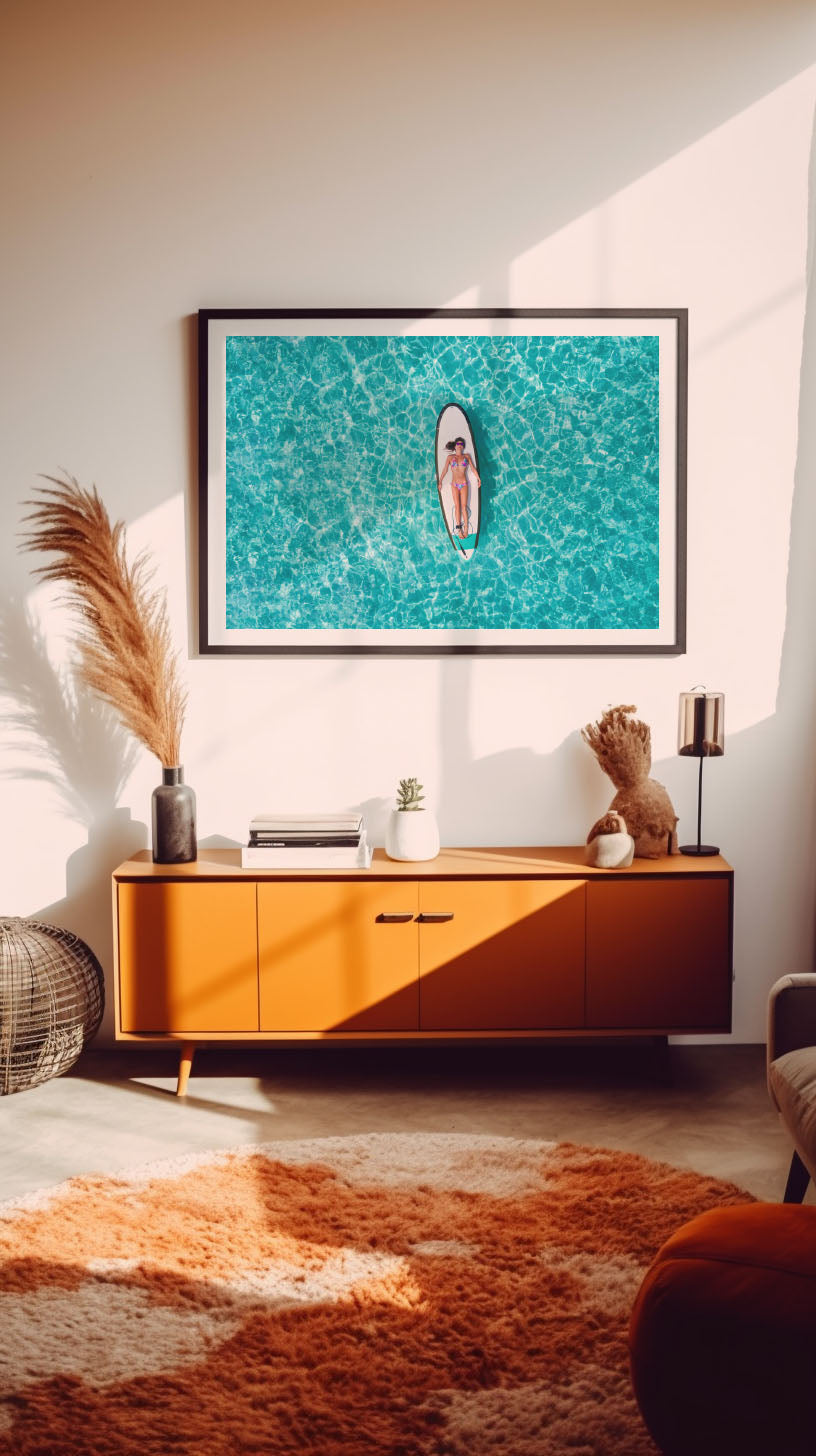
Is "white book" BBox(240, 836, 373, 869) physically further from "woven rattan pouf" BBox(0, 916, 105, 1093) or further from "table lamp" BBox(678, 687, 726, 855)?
"table lamp" BBox(678, 687, 726, 855)

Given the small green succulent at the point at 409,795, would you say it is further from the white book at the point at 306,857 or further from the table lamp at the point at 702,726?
the table lamp at the point at 702,726

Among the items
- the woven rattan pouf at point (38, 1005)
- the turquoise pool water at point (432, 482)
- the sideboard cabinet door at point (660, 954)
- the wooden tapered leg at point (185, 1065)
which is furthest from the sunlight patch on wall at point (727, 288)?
the woven rattan pouf at point (38, 1005)

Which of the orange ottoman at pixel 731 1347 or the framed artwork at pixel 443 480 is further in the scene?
the framed artwork at pixel 443 480

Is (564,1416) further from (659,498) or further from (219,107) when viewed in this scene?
(219,107)

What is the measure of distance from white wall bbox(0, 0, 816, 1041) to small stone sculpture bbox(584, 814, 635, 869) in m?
0.30

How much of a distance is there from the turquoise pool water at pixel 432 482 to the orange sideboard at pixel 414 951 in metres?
0.76

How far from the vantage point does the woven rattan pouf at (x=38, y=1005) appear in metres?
2.98

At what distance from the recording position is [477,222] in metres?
3.28

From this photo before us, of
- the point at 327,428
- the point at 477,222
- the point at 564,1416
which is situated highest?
the point at 477,222

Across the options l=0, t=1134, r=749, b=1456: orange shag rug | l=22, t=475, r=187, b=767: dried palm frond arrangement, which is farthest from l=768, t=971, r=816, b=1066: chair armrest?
l=22, t=475, r=187, b=767: dried palm frond arrangement

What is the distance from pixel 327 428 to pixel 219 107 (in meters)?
0.91

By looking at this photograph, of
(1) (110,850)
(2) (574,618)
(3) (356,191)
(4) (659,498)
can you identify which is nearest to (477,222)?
(3) (356,191)

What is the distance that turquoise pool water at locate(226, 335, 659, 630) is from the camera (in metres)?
3.30

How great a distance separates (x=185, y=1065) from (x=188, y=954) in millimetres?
305
